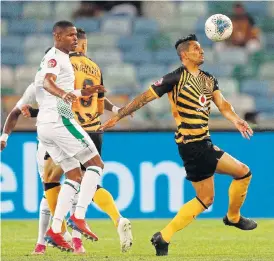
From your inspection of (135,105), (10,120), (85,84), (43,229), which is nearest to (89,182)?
(135,105)

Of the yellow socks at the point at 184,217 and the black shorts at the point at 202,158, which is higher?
the black shorts at the point at 202,158

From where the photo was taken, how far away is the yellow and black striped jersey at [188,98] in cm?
852

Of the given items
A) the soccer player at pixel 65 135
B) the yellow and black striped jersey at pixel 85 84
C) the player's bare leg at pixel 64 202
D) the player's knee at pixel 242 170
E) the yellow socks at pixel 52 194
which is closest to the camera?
the player's bare leg at pixel 64 202

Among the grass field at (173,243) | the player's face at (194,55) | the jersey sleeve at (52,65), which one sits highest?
the player's face at (194,55)

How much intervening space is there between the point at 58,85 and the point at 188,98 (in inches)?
43.7

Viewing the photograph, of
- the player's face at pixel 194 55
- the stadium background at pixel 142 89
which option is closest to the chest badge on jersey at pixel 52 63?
the player's face at pixel 194 55

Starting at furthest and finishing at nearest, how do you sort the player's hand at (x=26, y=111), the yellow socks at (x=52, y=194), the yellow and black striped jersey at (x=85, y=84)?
the yellow and black striped jersey at (x=85, y=84) < the player's hand at (x=26, y=111) < the yellow socks at (x=52, y=194)

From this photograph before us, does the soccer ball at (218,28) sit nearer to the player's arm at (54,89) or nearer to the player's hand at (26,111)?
the player's arm at (54,89)

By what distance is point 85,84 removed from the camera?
9367 millimetres

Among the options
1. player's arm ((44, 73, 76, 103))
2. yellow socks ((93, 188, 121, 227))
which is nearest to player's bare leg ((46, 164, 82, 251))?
yellow socks ((93, 188, 121, 227))

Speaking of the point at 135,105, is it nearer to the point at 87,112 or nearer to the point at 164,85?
the point at 164,85

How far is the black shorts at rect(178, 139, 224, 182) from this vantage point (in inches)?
337

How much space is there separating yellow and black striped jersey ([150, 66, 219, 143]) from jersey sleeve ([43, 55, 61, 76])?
84 centimetres

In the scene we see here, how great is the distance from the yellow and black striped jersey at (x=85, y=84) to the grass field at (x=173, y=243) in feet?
3.91
